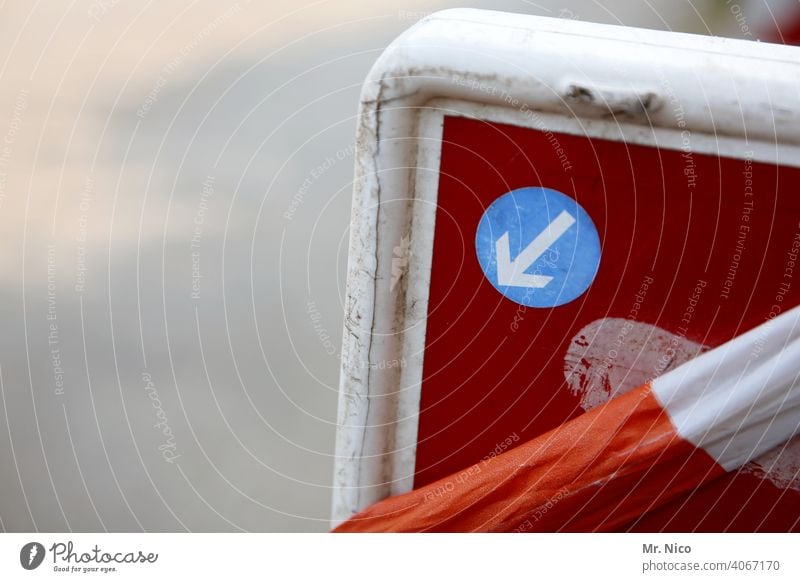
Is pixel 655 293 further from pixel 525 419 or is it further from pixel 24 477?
pixel 24 477

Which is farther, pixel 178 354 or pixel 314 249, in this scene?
pixel 314 249

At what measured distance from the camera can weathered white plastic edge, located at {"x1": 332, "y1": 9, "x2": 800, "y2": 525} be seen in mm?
908

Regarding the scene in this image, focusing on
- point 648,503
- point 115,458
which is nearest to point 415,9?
point 648,503

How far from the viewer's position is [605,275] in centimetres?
98

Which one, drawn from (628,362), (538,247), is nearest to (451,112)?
(538,247)

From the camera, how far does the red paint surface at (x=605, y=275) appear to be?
0.93m

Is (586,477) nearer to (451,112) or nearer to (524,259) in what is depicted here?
(524,259)

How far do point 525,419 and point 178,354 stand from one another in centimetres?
94

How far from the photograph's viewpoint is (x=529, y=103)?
0.95 m

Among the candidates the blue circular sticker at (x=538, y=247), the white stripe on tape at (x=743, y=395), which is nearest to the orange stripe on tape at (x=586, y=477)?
the white stripe on tape at (x=743, y=395)

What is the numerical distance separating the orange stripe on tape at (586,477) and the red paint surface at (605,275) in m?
0.04

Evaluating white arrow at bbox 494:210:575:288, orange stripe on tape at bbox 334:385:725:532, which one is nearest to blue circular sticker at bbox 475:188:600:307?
white arrow at bbox 494:210:575:288

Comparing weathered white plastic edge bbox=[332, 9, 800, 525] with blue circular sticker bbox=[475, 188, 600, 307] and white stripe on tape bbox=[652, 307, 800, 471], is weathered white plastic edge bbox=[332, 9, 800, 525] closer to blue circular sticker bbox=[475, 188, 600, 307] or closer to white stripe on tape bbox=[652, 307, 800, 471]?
blue circular sticker bbox=[475, 188, 600, 307]

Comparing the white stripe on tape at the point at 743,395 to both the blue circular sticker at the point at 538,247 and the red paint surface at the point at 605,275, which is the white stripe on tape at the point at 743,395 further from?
the blue circular sticker at the point at 538,247
